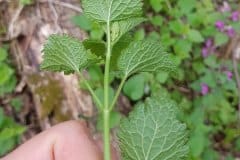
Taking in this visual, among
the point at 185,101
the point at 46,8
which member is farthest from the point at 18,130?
the point at 185,101

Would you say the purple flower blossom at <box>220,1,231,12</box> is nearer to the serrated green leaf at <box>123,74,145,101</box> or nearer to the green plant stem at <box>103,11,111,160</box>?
the serrated green leaf at <box>123,74,145,101</box>

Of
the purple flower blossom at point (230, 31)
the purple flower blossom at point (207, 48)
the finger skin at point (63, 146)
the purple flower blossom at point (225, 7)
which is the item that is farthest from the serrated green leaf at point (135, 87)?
the finger skin at point (63, 146)

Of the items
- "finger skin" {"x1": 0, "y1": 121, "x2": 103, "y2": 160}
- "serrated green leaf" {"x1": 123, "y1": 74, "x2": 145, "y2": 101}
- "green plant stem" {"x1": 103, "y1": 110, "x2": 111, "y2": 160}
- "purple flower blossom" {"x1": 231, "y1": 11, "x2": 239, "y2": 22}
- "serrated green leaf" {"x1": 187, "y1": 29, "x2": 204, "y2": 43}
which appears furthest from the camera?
"purple flower blossom" {"x1": 231, "y1": 11, "x2": 239, "y2": 22}

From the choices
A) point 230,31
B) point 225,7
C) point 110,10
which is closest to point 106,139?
point 110,10

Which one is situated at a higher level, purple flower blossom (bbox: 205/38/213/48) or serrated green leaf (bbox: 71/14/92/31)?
serrated green leaf (bbox: 71/14/92/31)

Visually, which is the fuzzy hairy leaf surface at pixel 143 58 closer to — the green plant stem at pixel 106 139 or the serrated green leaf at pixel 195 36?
the green plant stem at pixel 106 139

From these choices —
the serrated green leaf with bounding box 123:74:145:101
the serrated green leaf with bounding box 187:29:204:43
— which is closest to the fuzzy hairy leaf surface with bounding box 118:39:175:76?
the serrated green leaf with bounding box 123:74:145:101

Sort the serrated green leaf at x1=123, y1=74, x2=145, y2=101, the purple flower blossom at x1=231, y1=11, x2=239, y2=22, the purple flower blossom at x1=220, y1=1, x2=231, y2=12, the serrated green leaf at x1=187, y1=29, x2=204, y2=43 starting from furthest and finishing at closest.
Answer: the purple flower blossom at x1=220, y1=1, x2=231, y2=12, the purple flower blossom at x1=231, y1=11, x2=239, y2=22, the serrated green leaf at x1=187, y1=29, x2=204, y2=43, the serrated green leaf at x1=123, y1=74, x2=145, y2=101
